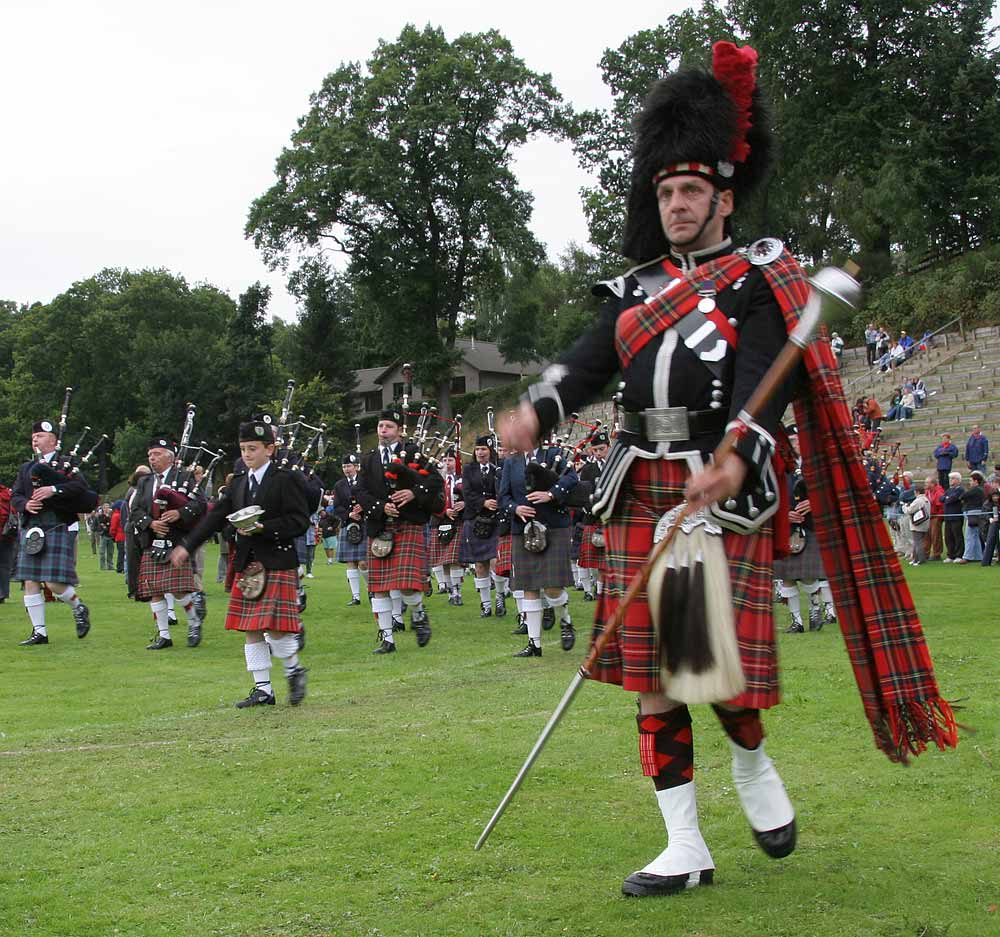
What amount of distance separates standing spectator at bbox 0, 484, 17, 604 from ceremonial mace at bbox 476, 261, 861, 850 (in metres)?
11.2

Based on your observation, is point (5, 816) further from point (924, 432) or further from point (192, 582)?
point (924, 432)

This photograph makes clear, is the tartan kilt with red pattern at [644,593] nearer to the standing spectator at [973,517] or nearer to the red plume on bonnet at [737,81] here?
the red plume on bonnet at [737,81]

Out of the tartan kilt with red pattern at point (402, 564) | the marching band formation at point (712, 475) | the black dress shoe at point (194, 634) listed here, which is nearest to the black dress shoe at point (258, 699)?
the tartan kilt with red pattern at point (402, 564)

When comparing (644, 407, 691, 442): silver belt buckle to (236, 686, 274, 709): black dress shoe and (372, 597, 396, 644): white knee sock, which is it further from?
(372, 597, 396, 644): white knee sock

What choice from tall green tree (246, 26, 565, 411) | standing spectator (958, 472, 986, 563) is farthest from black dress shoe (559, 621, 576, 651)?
tall green tree (246, 26, 565, 411)

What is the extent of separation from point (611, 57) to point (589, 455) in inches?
1391

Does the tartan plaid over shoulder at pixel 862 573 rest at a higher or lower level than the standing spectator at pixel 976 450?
lower

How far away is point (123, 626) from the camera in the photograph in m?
13.2

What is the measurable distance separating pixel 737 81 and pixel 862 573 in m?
1.64

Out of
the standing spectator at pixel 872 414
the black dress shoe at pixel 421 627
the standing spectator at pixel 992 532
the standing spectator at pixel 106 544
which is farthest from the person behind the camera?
the standing spectator at pixel 106 544

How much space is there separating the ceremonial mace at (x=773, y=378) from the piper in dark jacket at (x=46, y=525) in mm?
9018

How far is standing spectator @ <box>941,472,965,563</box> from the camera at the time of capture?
64.9 feet

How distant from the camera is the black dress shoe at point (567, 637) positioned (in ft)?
32.7

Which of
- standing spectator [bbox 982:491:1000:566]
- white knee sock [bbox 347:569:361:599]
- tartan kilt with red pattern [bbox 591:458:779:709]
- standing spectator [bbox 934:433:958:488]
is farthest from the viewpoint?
standing spectator [bbox 934:433:958:488]
